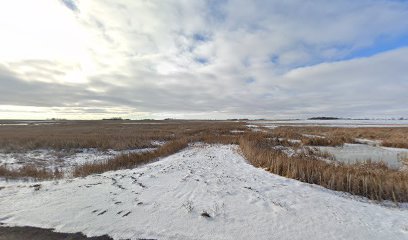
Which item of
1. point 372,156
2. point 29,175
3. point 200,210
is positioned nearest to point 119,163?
point 29,175

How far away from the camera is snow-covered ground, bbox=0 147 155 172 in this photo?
598 inches

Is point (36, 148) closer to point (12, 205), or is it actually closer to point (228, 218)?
point (12, 205)

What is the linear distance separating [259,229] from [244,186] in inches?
121

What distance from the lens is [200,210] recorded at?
6.29 metres

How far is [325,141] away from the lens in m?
24.5

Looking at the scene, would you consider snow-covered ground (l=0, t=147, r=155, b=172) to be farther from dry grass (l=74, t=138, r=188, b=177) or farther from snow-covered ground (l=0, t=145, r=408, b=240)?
snow-covered ground (l=0, t=145, r=408, b=240)

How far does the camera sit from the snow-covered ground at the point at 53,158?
49.8 ft

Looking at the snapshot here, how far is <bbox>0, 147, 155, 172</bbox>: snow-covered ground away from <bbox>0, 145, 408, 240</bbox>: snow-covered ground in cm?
710

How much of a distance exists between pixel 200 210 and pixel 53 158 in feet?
49.2

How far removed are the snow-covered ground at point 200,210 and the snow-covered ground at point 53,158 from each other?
7.10 m

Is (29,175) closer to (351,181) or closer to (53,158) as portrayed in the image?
(53,158)

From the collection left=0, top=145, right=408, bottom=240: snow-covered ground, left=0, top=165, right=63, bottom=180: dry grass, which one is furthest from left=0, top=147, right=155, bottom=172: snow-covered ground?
left=0, top=145, right=408, bottom=240: snow-covered ground

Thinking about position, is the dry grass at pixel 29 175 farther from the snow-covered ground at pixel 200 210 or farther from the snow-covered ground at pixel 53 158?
the snow-covered ground at pixel 53 158

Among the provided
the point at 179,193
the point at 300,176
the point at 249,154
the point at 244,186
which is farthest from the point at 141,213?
the point at 249,154
